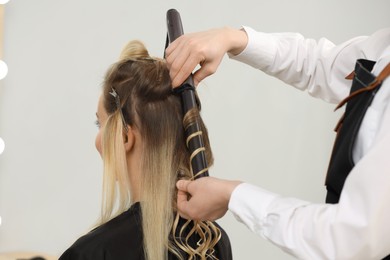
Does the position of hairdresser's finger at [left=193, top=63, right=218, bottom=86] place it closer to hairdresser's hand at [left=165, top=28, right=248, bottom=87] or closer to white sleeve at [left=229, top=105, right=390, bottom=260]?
hairdresser's hand at [left=165, top=28, right=248, bottom=87]

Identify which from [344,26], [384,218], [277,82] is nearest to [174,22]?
[384,218]

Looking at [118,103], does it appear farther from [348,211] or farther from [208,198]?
[348,211]

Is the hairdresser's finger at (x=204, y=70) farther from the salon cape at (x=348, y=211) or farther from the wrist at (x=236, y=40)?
the salon cape at (x=348, y=211)

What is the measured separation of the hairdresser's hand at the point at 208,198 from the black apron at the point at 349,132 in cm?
17

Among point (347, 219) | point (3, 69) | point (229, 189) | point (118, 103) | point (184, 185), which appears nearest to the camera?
point (347, 219)

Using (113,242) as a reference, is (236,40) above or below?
above

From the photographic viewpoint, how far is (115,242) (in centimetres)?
125

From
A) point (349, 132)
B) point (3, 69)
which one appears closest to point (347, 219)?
point (349, 132)

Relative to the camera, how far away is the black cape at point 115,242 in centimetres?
122

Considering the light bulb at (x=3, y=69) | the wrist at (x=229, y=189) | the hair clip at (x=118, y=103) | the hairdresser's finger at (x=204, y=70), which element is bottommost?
the wrist at (x=229, y=189)

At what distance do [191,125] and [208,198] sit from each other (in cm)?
30

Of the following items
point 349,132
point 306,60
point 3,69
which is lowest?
point 349,132

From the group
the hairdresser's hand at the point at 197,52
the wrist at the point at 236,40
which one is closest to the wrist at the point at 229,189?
the hairdresser's hand at the point at 197,52

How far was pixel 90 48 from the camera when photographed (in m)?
2.46
